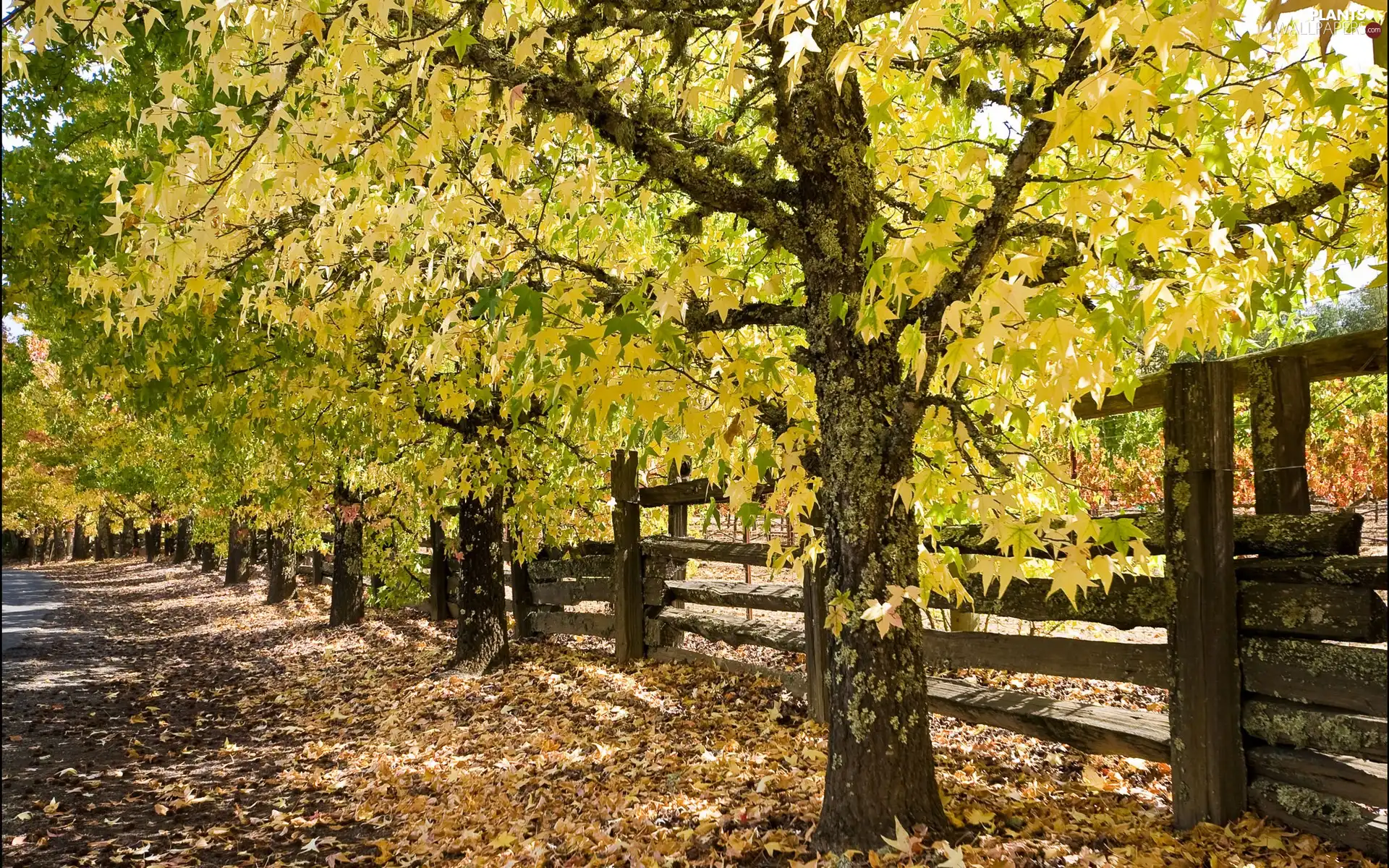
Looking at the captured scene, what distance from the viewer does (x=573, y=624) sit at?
9.61m

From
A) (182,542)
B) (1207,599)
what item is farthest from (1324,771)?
(182,542)

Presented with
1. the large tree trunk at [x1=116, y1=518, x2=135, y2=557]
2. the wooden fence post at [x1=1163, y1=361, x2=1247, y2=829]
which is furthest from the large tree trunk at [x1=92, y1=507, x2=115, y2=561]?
the wooden fence post at [x1=1163, y1=361, x2=1247, y2=829]

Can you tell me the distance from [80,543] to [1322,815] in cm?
6876

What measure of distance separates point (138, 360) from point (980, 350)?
22.3 feet

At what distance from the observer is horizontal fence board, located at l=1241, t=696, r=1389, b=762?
341 centimetres

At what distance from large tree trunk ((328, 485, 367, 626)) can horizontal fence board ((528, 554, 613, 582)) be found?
4235mm

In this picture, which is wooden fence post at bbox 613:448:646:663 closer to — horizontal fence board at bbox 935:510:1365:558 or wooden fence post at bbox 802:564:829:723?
wooden fence post at bbox 802:564:829:723

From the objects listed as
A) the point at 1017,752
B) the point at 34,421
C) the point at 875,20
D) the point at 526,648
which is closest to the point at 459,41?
the point at 875,20

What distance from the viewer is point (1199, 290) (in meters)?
2.53

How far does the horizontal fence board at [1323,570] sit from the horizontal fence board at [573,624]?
6.32 meters

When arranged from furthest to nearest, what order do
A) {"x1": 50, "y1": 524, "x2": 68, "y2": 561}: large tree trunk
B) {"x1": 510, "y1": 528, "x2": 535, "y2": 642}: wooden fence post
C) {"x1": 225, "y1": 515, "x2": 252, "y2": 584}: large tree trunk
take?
{"x1": 50, "y1": 524, "x2": 68, "y2": 561}: large tree trunk < {"x1": 225, "y1": 515, "x2": 252, "y2": 584}: large tree trunk < {"x1": 510, "y1": 528, "x2": 535, "y2": 642}: wooden fence post

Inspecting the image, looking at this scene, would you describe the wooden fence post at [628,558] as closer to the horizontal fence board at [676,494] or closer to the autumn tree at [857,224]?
the horizontal fence board at [676,494]

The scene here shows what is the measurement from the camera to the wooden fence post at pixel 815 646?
581 cm

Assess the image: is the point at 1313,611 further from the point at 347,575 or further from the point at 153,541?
the point at 153,541
